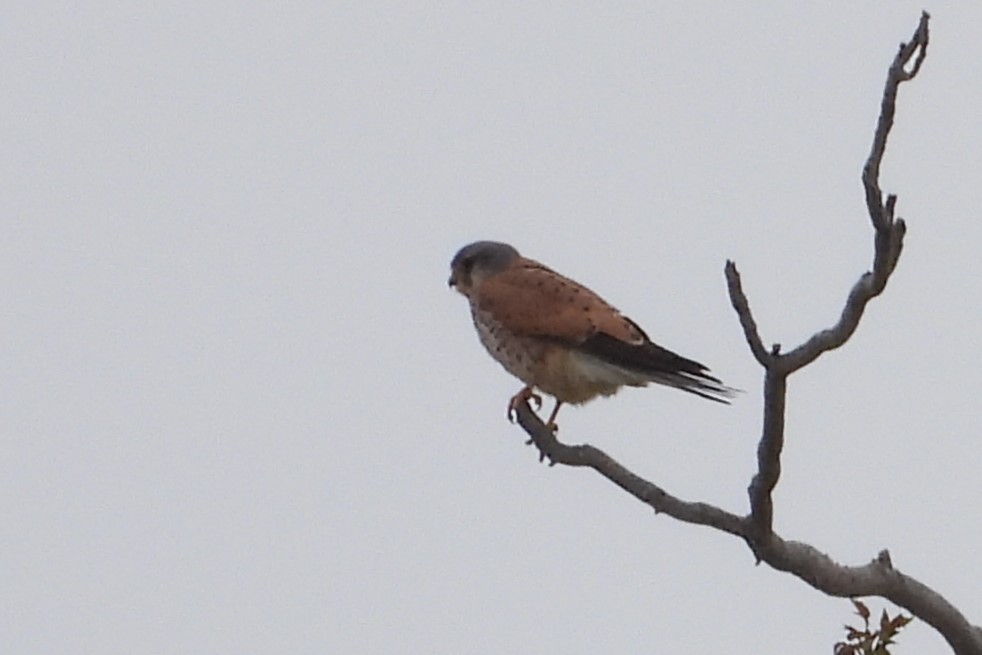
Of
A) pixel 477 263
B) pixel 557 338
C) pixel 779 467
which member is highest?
pixel 477 263

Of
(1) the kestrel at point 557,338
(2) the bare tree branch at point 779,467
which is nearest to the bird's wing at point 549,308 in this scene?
(1) the kestrel at point 557,338

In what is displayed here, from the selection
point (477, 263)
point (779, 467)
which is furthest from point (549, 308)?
point (779, 467)

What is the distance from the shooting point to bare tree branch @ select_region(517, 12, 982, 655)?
129 inches

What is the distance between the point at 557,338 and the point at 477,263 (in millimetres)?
842

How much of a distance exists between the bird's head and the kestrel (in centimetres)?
1

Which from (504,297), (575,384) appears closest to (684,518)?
(575,384)

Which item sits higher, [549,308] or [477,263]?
[477,263]

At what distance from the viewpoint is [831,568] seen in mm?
3982

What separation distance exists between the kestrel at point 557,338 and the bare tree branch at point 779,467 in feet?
3.00

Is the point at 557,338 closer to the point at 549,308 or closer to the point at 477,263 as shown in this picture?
the point at 549,308

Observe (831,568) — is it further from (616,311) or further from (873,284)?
(616,311)

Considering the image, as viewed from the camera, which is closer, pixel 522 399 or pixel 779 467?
pixel 779 467

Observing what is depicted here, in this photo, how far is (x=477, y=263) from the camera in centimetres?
665

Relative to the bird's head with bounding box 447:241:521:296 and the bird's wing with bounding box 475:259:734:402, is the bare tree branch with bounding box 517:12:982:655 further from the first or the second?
the bird's head with bounding box 447:241:521:296
